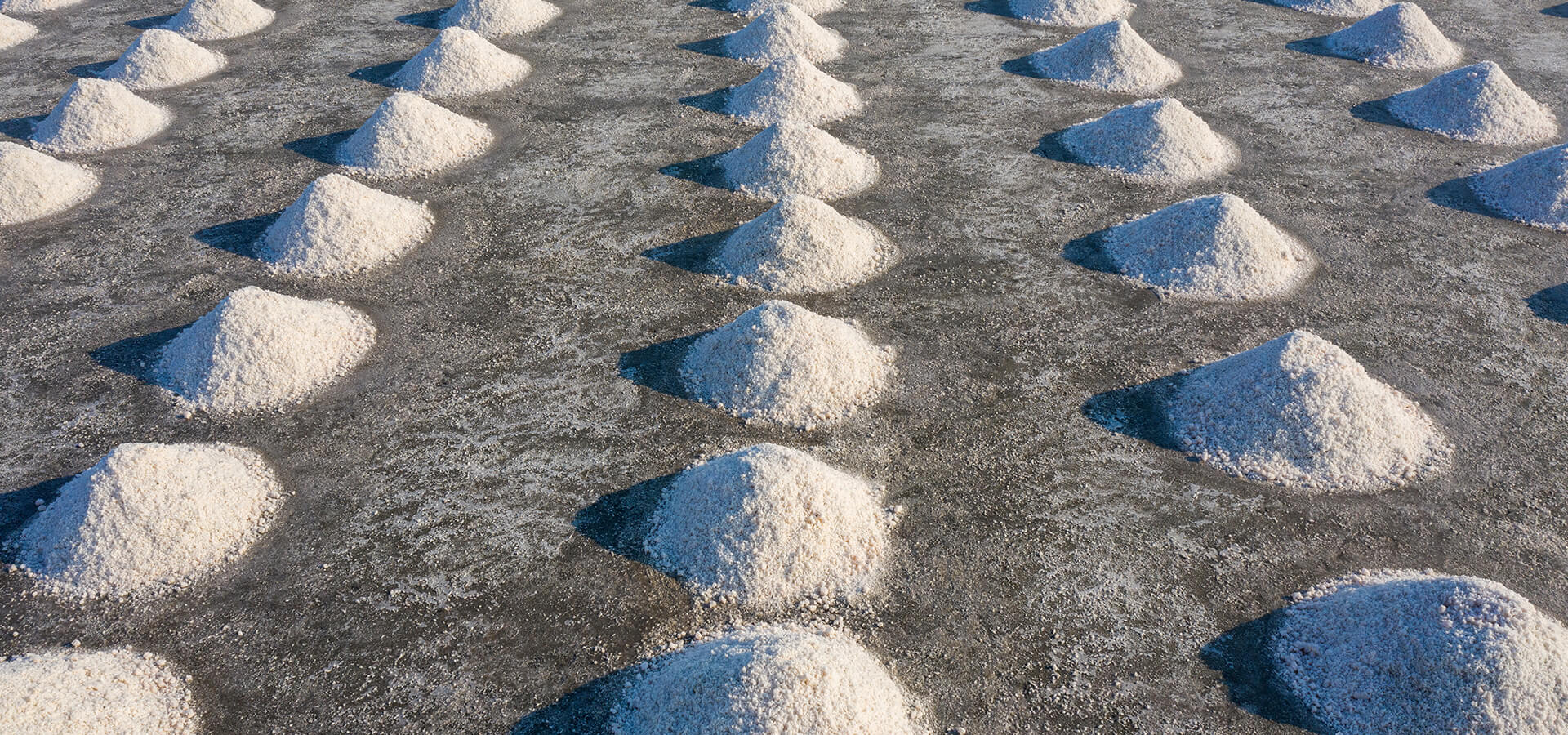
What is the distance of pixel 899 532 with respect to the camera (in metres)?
5.18

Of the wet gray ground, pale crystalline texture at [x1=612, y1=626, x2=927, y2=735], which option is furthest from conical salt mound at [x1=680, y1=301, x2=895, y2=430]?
pale crystalline texture at [x1=612, y1=626, x2=927, y2=735]

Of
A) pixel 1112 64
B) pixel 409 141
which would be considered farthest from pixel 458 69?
pixel 1112 64

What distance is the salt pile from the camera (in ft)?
33.6

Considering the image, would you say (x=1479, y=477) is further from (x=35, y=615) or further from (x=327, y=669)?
(x=35, y=615)

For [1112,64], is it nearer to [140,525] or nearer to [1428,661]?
[1428,661]

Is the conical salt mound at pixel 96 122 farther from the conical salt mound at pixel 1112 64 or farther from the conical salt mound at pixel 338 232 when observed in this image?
the conical salt mound at pixel 1112 64

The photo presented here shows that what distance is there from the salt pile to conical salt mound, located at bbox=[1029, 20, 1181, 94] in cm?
627

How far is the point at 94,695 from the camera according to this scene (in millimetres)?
4246

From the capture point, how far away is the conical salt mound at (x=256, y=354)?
6.21 metres

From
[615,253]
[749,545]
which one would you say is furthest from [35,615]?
[615,253]

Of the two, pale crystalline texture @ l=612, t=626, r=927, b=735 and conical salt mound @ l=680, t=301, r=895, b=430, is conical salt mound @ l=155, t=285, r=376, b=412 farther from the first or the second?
pale crystalline texture @ l=612, t=626, r=927, b=735

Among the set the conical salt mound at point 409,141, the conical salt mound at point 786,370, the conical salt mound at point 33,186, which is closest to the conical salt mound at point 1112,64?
the conical salt mound at point 786,370

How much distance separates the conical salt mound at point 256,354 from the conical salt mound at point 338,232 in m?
0.88

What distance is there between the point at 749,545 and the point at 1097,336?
10.7 feet
